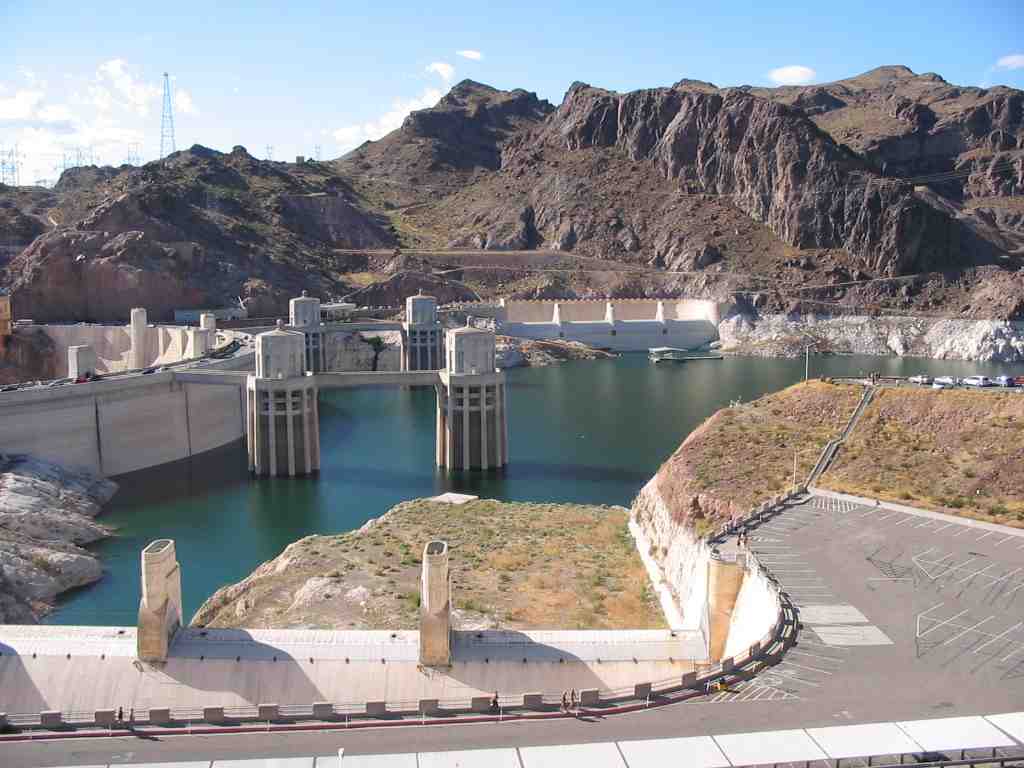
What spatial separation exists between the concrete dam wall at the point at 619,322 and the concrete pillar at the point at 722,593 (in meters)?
118

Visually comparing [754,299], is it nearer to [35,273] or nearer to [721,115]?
[721,115]

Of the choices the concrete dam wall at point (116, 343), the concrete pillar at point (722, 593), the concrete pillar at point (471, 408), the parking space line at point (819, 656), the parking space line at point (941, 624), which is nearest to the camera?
the parking space line at point (819, 656)

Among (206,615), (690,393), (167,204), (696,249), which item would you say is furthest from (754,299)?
(206,615)

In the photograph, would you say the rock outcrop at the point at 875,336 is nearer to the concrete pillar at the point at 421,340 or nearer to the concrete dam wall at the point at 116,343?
the concrete pillar at the point at 421,340

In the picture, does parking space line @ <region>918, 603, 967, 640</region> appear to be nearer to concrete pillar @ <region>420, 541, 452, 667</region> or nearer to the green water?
concrete pillar @ <region>420, 541, 452, 667</region>

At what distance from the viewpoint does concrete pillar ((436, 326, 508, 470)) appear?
74.1 m

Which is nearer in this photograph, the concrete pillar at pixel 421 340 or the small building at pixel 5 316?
the small building at pixel 5 316

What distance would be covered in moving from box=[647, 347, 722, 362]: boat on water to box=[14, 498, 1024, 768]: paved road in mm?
106758

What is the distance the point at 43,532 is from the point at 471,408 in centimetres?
3029

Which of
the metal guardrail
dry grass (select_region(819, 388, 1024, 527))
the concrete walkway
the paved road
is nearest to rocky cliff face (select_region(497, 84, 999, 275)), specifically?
dry grass (select_region(819, 388, 1024, 527))

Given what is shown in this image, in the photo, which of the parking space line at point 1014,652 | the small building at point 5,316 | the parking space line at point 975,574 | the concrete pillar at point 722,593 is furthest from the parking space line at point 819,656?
the small building at point 5,316

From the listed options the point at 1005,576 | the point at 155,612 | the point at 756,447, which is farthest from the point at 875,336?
the point at 155,612

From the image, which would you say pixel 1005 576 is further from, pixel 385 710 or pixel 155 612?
pixel 155 612

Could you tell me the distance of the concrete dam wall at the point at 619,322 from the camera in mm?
149000
